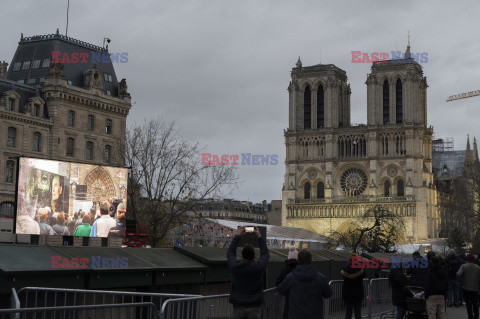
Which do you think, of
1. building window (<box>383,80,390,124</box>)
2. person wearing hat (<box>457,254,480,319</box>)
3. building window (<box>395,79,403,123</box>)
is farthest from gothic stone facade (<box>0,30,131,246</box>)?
building window (<box>395,79,403,123</box>)

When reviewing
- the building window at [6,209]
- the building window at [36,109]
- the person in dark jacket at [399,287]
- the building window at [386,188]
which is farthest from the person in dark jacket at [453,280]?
the building window at [386,188]

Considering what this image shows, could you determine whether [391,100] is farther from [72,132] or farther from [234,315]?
[234,315]

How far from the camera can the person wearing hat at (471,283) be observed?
20172 mm

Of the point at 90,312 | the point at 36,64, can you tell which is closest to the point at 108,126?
the point at 36,64

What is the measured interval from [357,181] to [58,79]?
56982mm

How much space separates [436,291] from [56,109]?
4874cm

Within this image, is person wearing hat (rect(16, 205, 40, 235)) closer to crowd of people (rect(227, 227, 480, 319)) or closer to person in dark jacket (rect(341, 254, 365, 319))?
crowd of people (rect(227, 227, 480, 319))

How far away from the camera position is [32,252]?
16.5 m

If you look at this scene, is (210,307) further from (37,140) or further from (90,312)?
(37,140)

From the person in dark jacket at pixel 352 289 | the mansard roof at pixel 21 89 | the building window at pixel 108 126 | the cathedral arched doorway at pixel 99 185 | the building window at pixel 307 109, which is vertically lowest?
the person in dark jacket at pixel 352 289

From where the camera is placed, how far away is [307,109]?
4429 inches

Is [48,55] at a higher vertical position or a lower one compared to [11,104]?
higher

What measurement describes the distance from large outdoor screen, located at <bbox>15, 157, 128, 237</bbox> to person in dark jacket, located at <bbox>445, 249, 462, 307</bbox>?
16.3 m

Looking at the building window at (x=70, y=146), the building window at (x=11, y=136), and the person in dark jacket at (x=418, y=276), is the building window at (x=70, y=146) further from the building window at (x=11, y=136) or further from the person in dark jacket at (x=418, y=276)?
the person in dark jacket at (x=418, y=276)
